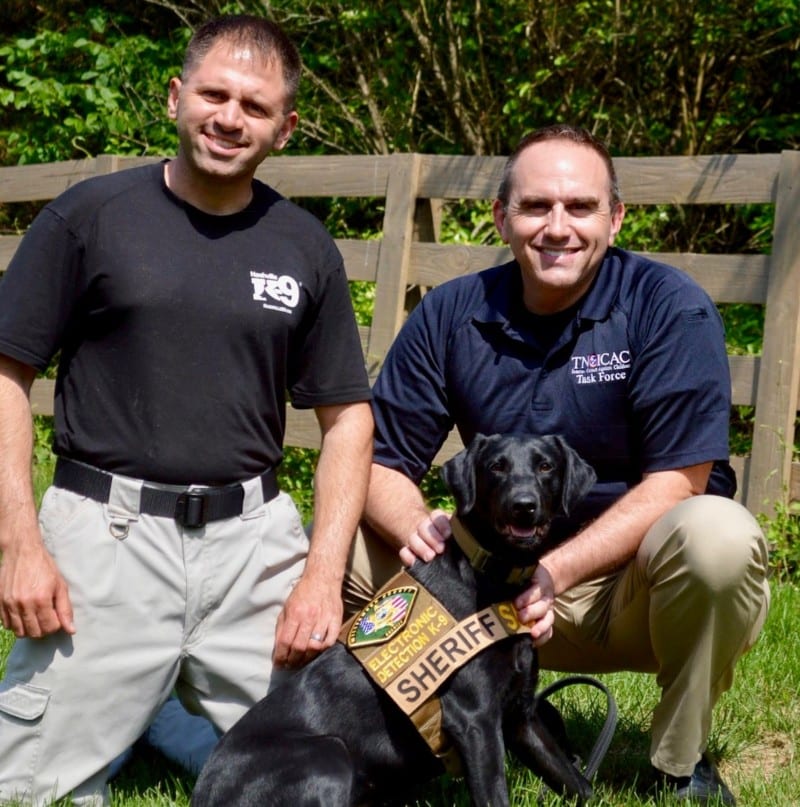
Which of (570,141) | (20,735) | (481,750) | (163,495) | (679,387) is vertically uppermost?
(570,141)

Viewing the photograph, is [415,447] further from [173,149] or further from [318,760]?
[173,149]

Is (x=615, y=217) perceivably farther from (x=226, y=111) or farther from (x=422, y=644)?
(x=422, y=644)

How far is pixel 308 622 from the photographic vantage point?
11.7 feet

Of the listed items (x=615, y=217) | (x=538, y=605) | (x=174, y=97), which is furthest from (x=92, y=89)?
(x=538, y=605)

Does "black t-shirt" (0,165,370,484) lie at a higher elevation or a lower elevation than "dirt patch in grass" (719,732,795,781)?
higher

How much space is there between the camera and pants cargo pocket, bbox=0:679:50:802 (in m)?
3.44

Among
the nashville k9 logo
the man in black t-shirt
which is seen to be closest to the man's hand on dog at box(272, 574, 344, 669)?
the man in black t-shirt

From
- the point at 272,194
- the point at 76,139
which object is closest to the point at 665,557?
the point at 272,194

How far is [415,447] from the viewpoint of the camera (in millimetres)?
4074

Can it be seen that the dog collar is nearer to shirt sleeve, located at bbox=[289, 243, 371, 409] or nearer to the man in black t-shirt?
the man in black t-shirt

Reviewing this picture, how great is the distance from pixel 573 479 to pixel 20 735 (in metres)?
1.63

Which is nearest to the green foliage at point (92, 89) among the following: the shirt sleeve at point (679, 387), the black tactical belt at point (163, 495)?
the black tactical belt at point (163, 495)

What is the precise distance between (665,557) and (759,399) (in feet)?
7.09

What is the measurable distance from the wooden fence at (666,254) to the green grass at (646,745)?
1007 mm
